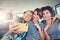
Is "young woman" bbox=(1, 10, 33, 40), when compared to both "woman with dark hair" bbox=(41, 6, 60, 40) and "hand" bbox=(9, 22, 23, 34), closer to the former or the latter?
"hand" bbox=(9, 22, 23, 34)

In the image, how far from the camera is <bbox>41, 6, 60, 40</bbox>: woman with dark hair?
155 cm

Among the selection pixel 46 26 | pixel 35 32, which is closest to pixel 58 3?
pixel 46 26

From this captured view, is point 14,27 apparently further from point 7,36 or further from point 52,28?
point 52,28

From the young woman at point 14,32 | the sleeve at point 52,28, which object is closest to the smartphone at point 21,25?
the young woman at point 14,32

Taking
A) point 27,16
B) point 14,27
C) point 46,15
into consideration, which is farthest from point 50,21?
point 14,27

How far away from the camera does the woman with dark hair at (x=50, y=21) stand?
1551mm

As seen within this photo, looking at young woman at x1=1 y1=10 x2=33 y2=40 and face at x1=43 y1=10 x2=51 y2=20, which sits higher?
face at x1=43 y1=10 x2=51 y2=20

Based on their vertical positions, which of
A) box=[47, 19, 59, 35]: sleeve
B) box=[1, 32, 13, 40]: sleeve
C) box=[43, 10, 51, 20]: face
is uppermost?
box=[43, 10, 51, 20]: face

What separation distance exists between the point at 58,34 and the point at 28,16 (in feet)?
1.16

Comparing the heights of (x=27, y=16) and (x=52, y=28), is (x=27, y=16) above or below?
above

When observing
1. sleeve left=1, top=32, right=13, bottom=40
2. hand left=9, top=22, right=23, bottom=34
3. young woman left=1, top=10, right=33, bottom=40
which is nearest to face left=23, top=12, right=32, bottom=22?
young woman left=1, top=10, right=33, bottom=40

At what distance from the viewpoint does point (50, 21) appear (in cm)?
158

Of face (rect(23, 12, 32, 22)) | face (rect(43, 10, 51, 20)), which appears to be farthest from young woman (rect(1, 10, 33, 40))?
face (rect(43, 10, 51, 20))

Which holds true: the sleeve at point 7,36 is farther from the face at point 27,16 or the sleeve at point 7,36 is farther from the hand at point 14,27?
the face at point 27,16
